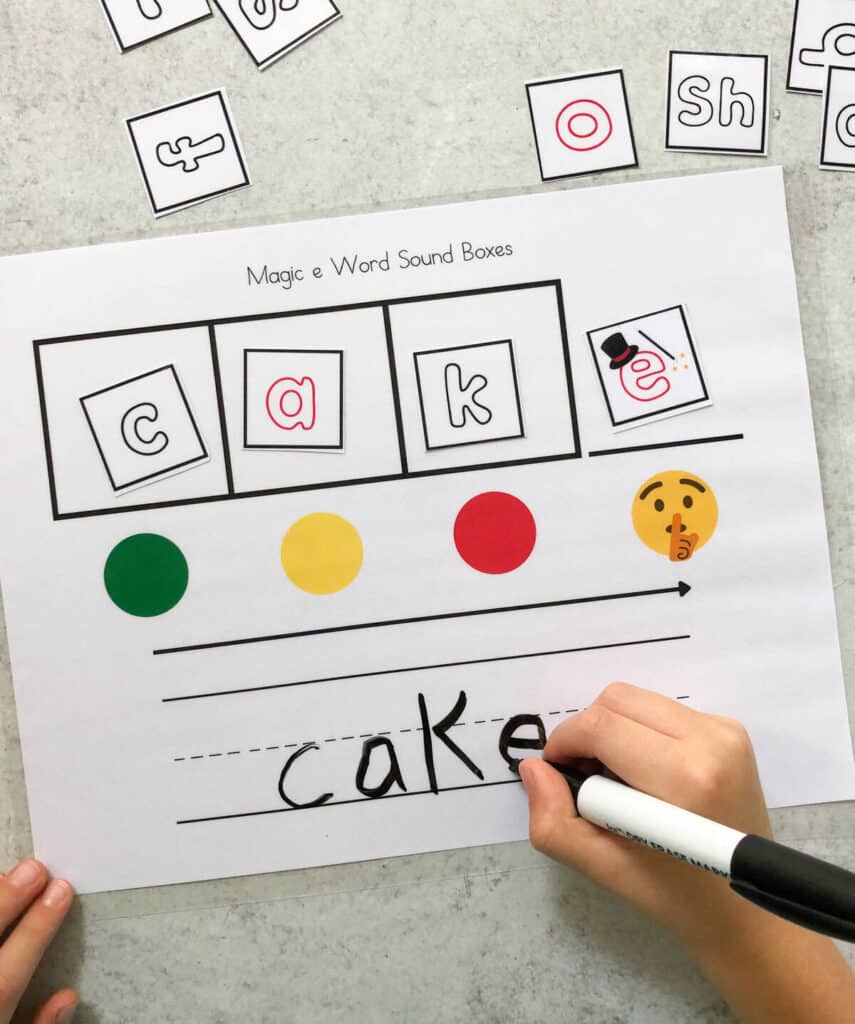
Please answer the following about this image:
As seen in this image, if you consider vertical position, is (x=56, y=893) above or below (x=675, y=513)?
below

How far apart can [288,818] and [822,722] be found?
14.4 inches

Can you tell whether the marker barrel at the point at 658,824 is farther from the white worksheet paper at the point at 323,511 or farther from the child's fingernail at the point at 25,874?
the child's fingernail at the point at 25,874

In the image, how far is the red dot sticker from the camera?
576mm

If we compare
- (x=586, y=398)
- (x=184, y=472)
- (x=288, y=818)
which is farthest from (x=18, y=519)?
(x=586, y=398)

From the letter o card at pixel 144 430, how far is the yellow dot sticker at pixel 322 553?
8 cm

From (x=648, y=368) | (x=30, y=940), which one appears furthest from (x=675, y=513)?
(x=30, y=940)

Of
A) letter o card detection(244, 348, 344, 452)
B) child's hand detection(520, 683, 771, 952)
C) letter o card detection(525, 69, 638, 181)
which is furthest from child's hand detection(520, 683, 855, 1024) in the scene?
letter o card detection(525, 69, 638, 181)

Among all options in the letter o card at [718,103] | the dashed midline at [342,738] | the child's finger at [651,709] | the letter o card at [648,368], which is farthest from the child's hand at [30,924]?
the letter o card at [718,103]

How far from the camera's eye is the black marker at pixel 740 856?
16.1 inches

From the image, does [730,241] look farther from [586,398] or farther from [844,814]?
[844,814]

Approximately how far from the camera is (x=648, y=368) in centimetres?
58

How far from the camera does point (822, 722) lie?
1.90 feet

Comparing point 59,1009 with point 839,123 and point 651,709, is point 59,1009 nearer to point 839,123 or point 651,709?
point 651,709

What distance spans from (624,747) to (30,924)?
1.32 ft
